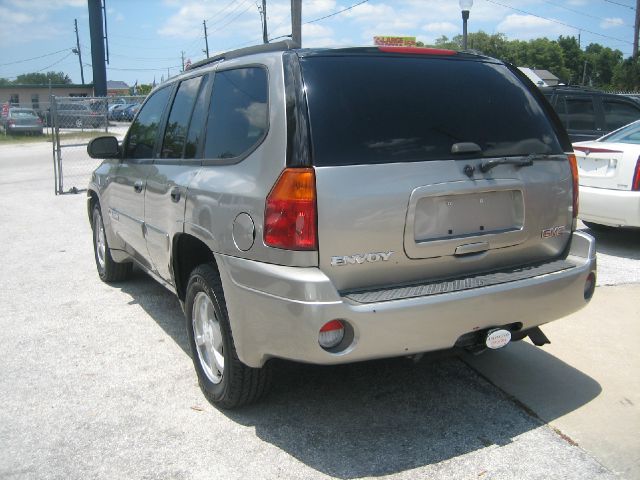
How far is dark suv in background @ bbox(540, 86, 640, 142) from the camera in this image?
1070cm

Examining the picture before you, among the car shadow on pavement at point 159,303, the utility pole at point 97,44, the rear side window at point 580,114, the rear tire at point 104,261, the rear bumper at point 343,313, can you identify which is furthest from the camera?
the utility pole at point 97,44

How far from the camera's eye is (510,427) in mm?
3299

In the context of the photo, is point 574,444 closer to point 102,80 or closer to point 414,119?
point 414,119

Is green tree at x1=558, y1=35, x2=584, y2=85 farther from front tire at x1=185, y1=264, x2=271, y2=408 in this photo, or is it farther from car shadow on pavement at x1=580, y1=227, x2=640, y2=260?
front tire at x1=185, y1=264, x2=271, y2=408

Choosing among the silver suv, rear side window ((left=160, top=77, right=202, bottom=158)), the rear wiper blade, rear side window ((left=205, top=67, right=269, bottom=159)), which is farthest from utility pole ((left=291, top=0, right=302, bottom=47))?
Result: the rear wiper blade

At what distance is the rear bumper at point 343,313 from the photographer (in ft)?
8.99

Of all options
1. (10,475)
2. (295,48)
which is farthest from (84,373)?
(295,48)

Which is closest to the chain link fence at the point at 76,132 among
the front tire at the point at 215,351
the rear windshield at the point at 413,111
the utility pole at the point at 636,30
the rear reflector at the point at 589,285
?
the front tire at the point at 215,351

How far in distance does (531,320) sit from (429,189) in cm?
90

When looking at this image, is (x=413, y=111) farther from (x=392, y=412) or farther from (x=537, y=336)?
(x=392, y=412)

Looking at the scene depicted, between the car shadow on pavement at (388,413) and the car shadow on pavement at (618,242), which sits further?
the car shadow on pavement at (618,242)

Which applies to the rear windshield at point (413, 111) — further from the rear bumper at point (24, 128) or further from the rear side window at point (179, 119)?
the rear bumper at point (24, 128)

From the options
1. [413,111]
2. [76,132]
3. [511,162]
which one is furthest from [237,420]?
[76,132]

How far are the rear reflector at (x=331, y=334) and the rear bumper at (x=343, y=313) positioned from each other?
38 mm
